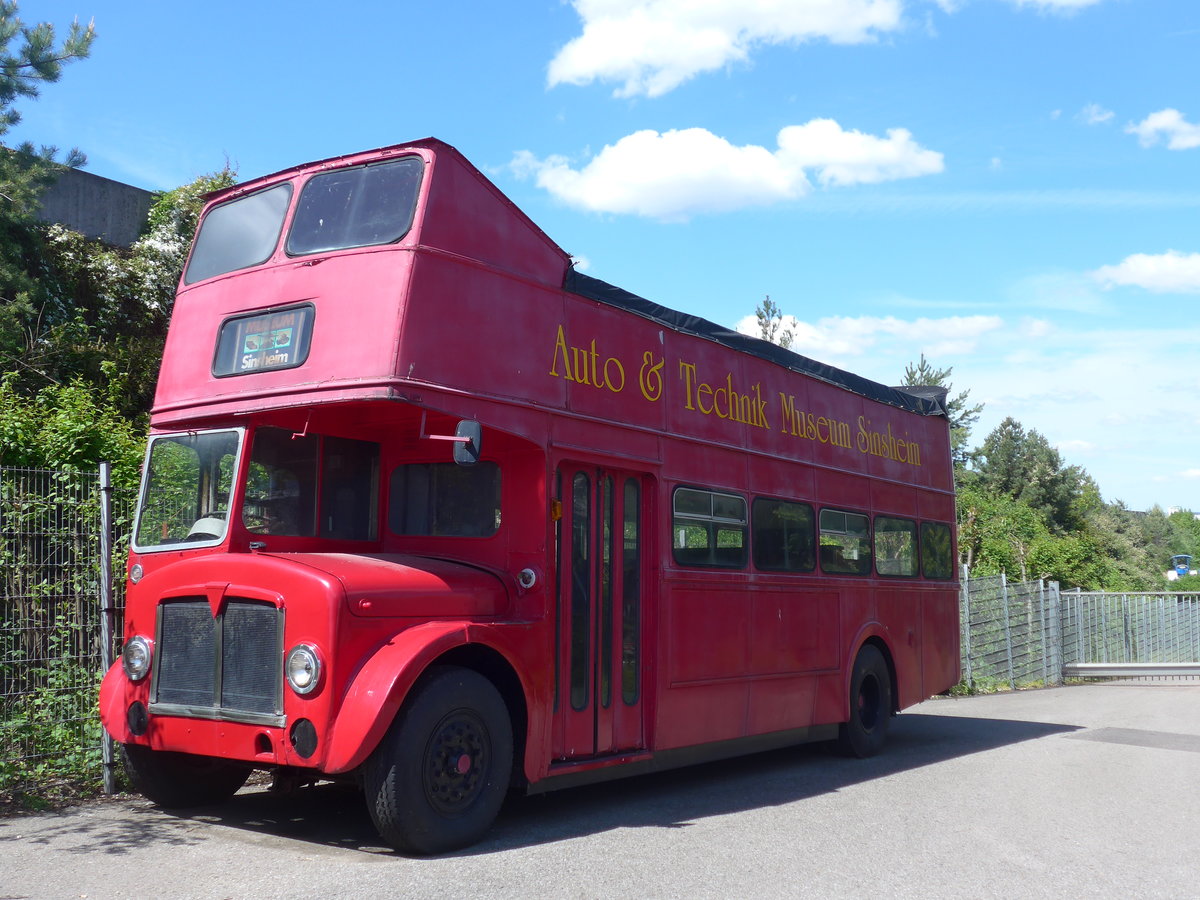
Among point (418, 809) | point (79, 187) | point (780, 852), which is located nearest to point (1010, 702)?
point (780, 852)

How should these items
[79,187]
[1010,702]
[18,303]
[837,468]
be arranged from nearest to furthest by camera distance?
[837,468] < [18,303] < [1010,702] < [79,187]

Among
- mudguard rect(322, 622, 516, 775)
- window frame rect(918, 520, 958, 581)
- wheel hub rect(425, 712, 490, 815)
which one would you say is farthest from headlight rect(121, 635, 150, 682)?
window frame rect(918, 520, 958, 581)

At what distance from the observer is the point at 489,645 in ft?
22.7

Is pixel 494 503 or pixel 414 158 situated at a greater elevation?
pixel 414 158

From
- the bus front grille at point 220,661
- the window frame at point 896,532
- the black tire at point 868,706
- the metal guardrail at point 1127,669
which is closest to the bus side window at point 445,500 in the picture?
the bus front grille at point 220,661

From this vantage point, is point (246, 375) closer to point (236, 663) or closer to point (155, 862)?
point (236, 663)

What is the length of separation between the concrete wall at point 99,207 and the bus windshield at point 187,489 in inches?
529

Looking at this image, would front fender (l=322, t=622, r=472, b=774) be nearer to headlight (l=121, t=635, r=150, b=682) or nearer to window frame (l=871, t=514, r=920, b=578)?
headlight (l=121, t=635, r=150, b=682)

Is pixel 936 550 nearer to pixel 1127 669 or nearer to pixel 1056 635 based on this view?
pixel 1056 635

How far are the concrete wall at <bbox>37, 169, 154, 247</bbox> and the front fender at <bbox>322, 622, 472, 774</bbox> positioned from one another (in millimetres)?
15578

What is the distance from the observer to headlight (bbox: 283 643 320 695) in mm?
6242

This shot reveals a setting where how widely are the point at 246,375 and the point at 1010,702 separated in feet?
49.3

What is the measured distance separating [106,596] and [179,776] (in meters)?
1.56

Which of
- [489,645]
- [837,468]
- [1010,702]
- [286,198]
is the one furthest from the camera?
[1010,702]
